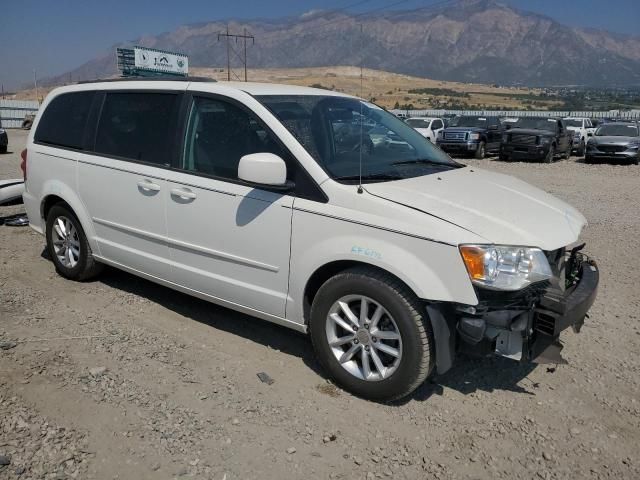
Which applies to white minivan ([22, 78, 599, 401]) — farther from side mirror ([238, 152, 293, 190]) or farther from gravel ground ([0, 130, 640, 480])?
gravel ground ([0, 130, 640, 480])

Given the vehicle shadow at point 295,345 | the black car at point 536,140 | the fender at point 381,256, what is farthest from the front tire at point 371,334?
the black car at point 536,140

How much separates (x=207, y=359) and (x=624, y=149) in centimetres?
A: 2002

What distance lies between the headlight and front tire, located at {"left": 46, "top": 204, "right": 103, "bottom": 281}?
3.60 metres

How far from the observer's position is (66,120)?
5.33m

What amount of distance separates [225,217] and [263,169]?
614 millimetres

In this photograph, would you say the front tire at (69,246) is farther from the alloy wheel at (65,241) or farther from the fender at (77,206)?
the fender at (77,206)

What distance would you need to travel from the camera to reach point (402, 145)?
4453 mm

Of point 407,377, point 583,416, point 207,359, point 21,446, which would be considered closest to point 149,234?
point 207,359

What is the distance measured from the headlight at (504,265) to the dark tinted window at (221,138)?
1445 millimetres

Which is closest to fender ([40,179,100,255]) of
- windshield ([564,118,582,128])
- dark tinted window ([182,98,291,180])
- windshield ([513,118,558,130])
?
dark tinted window ([182,98,291,180])

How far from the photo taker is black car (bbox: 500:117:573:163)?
66.7ft

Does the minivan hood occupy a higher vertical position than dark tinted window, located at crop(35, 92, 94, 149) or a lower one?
lower

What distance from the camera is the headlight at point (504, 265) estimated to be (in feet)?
10.1

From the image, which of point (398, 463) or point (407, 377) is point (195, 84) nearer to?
point (407, 377)
